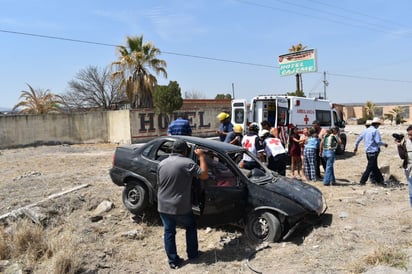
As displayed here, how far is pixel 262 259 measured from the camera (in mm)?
4602

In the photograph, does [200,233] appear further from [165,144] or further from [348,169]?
[348,169]

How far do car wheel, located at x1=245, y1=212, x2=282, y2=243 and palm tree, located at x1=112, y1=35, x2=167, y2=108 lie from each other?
68.8ft

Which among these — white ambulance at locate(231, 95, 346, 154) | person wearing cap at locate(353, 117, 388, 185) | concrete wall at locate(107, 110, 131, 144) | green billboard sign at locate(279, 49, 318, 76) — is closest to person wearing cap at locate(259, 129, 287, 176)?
person wearing cap at locate(353, 117, 388, 185)

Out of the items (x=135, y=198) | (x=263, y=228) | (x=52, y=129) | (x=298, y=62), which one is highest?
(x=298, y=62)

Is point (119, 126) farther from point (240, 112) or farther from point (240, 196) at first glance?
point (240, 196)

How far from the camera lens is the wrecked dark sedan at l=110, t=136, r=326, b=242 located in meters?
5.14

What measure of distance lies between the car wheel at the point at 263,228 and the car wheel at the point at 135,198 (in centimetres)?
183

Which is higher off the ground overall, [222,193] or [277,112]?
[277,112]

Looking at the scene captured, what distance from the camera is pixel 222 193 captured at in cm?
532

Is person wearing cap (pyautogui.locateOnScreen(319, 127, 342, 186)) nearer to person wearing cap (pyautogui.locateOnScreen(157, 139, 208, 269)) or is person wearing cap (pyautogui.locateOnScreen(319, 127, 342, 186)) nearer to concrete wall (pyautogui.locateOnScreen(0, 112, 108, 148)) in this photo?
person wearing cap (pyautogui.locateOnScreen(157, 139, 208, 269))

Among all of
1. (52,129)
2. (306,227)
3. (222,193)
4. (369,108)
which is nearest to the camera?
(222,193)

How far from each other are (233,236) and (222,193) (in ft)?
3.03

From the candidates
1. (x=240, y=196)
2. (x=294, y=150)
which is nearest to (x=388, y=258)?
(x=240, y=196)

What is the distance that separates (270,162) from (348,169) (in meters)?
5.12
